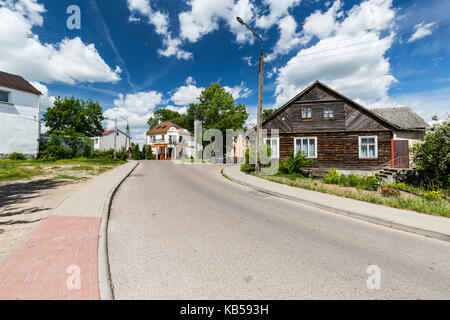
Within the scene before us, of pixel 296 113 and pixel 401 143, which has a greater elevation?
pixel 296 113

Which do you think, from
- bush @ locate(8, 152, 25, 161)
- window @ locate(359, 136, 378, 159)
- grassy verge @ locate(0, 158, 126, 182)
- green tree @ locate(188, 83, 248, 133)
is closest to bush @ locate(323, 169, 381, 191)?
window @ locate(359, 136, 378, 159)

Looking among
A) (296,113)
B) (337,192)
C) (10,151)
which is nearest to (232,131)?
(296,113)

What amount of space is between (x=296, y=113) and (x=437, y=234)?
14011mm

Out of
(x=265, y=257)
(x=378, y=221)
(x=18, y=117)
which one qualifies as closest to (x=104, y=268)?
(x=265, y=257)

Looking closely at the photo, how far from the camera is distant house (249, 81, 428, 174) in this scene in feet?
51.5

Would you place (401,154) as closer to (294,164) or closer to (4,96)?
(294,164)

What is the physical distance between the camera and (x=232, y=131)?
3212 cm

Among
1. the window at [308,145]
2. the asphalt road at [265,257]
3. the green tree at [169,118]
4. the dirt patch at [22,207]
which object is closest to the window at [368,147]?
the window at [308,145]

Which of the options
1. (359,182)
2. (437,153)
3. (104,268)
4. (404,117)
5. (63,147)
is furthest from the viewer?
(63,147)

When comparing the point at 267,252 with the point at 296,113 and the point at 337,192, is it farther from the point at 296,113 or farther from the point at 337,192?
the point at 296,113

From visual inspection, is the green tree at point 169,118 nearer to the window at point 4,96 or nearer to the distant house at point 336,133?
the window at point 4,96

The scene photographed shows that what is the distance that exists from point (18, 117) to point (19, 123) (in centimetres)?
68

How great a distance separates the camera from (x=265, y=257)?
11.8ft

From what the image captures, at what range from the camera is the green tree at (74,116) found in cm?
3475
